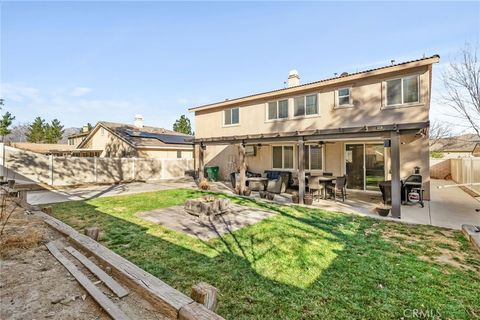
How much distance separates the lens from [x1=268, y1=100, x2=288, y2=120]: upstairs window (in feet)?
43.3

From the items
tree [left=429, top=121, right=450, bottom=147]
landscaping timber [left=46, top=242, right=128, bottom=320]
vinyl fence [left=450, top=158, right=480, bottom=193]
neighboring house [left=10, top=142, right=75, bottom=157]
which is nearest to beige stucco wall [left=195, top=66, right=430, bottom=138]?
vinyl fence [left=450, top=158, right=480, bottom=193]

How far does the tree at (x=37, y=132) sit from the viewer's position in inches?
1446

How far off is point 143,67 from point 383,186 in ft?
54.4

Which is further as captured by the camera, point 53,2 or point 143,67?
point 143,67

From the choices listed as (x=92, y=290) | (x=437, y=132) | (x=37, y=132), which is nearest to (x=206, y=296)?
(x=92, y=290)

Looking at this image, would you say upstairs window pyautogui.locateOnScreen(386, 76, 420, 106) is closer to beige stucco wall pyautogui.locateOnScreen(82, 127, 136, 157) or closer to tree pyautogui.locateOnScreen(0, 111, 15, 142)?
beige stucco wall pyautogui.locateOnScreen(82, 127, 136, 157)

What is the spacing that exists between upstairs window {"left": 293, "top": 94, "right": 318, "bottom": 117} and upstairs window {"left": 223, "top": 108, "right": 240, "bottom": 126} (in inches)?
160

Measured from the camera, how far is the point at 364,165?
1128 cm

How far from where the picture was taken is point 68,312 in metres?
2.22

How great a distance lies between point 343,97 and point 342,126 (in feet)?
4.65

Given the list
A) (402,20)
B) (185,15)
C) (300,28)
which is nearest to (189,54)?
(185,15)

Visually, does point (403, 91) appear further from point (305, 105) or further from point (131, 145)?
point (131, 145)

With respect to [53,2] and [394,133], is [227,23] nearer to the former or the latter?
[53,2]

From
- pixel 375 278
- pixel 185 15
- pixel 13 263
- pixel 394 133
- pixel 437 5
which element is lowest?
pixel 375 278
